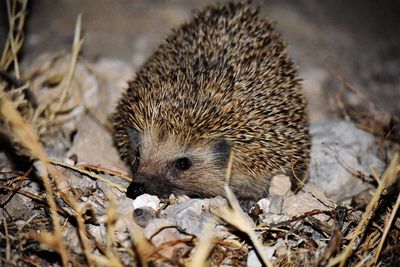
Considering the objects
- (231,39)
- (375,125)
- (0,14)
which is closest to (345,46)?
(375,125)

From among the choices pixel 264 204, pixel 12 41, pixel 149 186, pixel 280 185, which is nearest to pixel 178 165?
pixel 149 186

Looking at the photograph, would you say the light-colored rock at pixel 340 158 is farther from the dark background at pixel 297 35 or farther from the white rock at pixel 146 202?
the white rock at pixel 146 202

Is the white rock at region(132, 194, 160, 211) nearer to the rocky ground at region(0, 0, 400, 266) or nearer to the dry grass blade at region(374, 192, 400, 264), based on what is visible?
the rocky ground at region(0, 0, 400, 266)

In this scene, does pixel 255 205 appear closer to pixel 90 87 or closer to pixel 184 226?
pixel 184 226

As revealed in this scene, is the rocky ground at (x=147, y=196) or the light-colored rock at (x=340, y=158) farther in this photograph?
the light-colored rock at (x=340, y=158)

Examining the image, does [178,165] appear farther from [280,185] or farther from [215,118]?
[280,185]

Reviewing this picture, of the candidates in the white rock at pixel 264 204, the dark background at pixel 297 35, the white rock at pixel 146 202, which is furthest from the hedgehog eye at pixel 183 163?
the dark background at pixel 297 35
